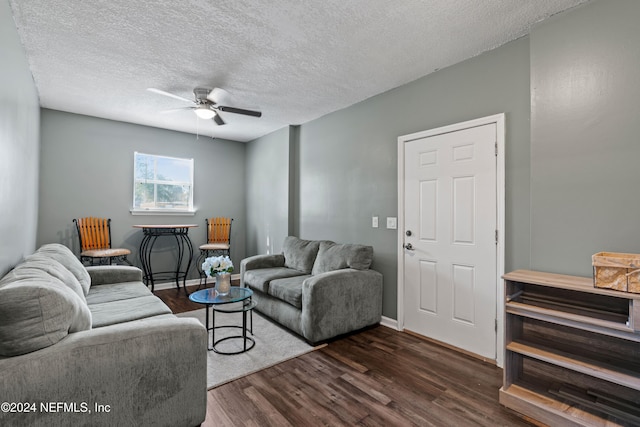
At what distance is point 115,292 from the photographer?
280 centimetres

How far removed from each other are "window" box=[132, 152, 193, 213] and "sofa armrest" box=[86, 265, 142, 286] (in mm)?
1817

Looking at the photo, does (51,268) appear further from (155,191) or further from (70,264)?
(155,191)

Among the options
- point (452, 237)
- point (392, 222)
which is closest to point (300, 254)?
point (392, 222)

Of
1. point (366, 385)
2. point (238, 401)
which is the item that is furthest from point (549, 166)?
point (238, 401)

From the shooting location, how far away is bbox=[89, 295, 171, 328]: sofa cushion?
2092 millimetres

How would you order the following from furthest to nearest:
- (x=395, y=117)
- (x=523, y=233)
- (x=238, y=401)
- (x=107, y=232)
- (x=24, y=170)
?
(x=107, y=232) → (x=395, y=117) → (x=24, y=170) → (x=523, y=233) → (x=238, y=401)

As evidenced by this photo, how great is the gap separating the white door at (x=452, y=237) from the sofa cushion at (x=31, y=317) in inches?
110

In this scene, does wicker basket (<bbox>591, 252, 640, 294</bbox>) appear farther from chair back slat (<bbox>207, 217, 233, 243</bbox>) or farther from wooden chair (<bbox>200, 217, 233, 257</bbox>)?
chair back slat (<bbox>207, 217, 233, 243</bbox>)

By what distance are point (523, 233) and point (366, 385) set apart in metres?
1.69

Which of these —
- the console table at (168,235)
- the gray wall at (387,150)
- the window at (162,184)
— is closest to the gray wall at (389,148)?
the gray wall at (387,150)

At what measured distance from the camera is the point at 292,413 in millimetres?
1877

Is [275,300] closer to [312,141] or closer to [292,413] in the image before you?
[292,413]

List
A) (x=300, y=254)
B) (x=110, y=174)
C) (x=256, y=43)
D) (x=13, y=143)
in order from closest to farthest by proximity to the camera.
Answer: (x=13, y=143) → (x=256, y=43) → (x=300, y=254) → (x=110, y=174)

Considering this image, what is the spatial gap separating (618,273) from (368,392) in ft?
5.37
